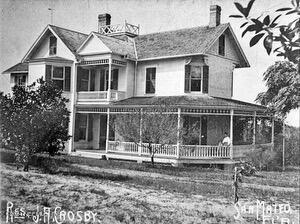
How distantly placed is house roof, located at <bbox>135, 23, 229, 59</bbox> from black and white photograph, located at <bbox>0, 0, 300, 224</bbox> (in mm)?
67

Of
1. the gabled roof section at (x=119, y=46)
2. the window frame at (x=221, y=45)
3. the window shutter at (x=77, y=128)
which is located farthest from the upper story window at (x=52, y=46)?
the window frame at (x=221, y=45)

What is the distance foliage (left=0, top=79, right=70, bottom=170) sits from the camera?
8.83 m

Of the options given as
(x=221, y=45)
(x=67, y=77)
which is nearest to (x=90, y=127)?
(x=67, y=77)

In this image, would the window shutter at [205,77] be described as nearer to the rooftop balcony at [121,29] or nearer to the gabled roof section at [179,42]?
the gabled roof section at [179,42]

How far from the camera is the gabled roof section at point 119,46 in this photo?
16491 mm

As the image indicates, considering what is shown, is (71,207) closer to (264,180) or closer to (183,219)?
(183,219)

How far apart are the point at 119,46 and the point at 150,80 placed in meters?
2.10

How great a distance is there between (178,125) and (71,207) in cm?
724

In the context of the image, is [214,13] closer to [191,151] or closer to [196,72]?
[191,151]

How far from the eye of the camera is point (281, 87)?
5.80 meters

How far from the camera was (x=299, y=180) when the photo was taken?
6.38 m

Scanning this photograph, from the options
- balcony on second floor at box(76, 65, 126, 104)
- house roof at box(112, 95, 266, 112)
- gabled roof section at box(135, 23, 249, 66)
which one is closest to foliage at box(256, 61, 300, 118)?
house roof at box(112, 95, 266, 112)

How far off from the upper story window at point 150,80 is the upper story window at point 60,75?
3.64m

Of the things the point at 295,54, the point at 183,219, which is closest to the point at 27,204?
the point at 183,219
